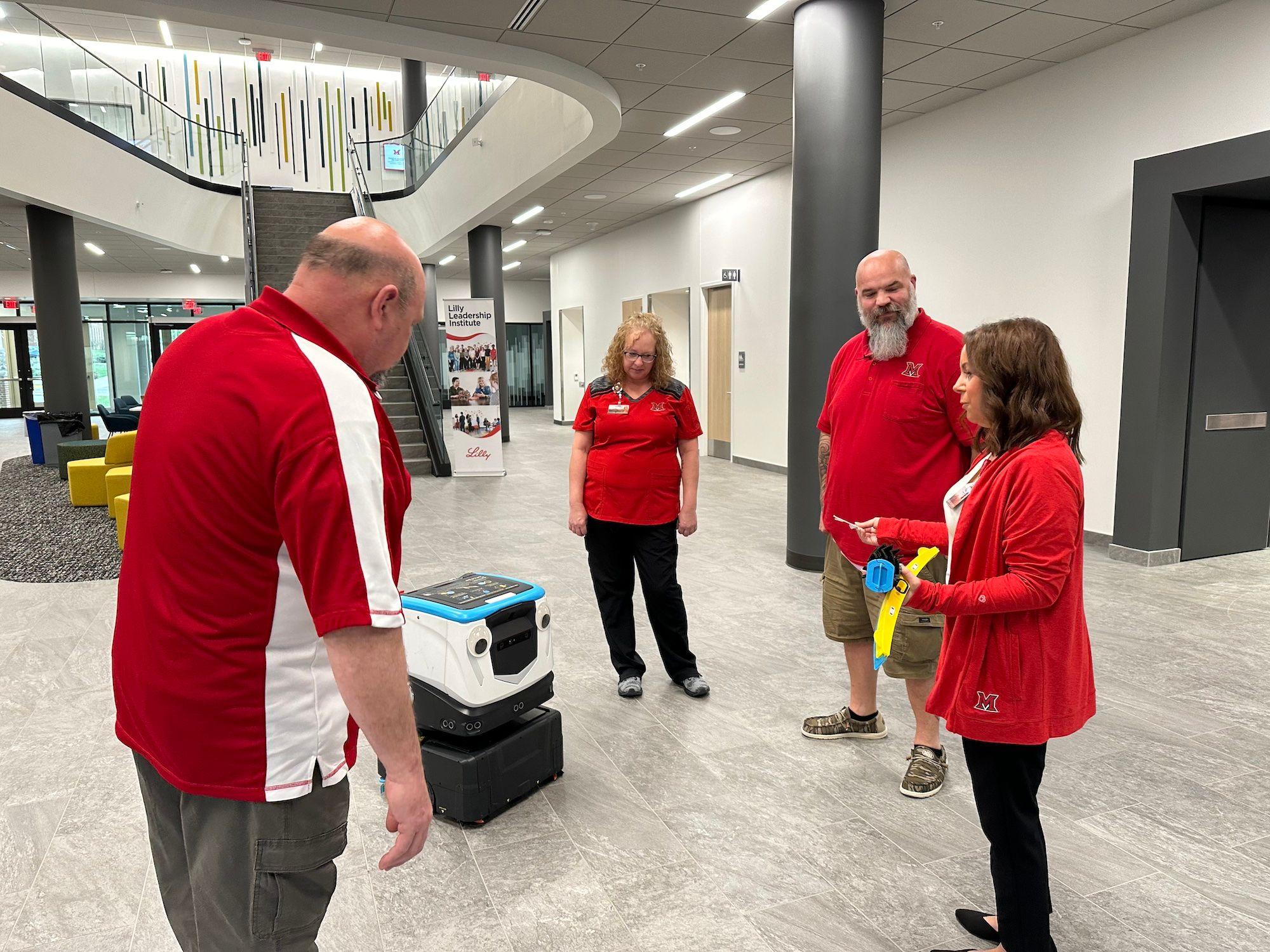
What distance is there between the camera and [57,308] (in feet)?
40.2

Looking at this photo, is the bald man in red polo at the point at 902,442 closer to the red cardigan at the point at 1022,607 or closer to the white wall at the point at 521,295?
the red cardigan at the point at 1022,607

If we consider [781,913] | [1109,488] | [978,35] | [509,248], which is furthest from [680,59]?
[509,248]

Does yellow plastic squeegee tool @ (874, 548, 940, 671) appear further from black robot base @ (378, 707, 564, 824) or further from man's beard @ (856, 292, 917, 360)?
black robot base @ (378, 707, 564, 824)

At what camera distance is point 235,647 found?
1.21m

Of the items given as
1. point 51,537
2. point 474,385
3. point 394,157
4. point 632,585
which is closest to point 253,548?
point 632,585

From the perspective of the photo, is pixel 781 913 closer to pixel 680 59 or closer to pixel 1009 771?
pixel 1009 771

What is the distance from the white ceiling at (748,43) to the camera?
5691 millimetres

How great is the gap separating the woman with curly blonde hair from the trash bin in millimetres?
11548

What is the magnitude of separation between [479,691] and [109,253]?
60.0 ft


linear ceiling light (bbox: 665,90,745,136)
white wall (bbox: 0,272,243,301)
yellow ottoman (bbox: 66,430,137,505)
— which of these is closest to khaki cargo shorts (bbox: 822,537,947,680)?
linear ceiling light (bbox: 665,90,745,136)

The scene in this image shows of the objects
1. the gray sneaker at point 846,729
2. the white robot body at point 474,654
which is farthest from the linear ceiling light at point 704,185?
the white robot body at point 474,654

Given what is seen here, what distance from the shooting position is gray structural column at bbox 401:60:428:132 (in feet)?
57.0

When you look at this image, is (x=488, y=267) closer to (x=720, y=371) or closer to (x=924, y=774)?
(x=720, y=371)

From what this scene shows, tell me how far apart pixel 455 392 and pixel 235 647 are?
32.4 ft
